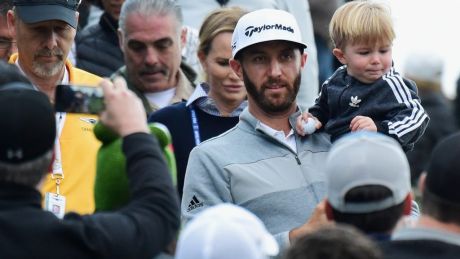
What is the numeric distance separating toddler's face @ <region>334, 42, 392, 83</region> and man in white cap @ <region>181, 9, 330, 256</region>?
260mm

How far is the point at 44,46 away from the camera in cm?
711

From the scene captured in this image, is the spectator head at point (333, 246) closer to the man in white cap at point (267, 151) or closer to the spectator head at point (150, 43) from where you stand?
the man in white cap at point (267, 151)

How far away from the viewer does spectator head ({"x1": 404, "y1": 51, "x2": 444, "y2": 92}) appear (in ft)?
40.4

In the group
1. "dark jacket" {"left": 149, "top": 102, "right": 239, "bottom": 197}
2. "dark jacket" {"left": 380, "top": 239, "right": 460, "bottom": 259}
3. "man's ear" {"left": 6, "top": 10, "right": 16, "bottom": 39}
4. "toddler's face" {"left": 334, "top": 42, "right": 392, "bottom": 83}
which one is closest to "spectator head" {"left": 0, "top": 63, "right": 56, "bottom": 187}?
"dark jacket" {"left": 380, "top": 239, "right": 460, "bottom": 259}

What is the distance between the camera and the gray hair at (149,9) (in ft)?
26.2

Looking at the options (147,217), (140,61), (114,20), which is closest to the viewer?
(147,217)

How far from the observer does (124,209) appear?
4.79 meters

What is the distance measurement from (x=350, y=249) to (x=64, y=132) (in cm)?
288

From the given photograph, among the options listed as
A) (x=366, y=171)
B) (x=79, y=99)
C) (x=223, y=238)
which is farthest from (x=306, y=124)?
(x=223, y=238)

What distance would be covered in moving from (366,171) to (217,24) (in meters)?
2.99

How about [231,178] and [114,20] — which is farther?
[114,20]

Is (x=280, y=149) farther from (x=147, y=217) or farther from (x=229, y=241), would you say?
(x=229, y=241)

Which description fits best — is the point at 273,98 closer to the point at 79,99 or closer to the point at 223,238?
the point at 79,99

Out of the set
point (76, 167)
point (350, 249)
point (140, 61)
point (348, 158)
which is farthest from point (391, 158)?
point (140, 61)
